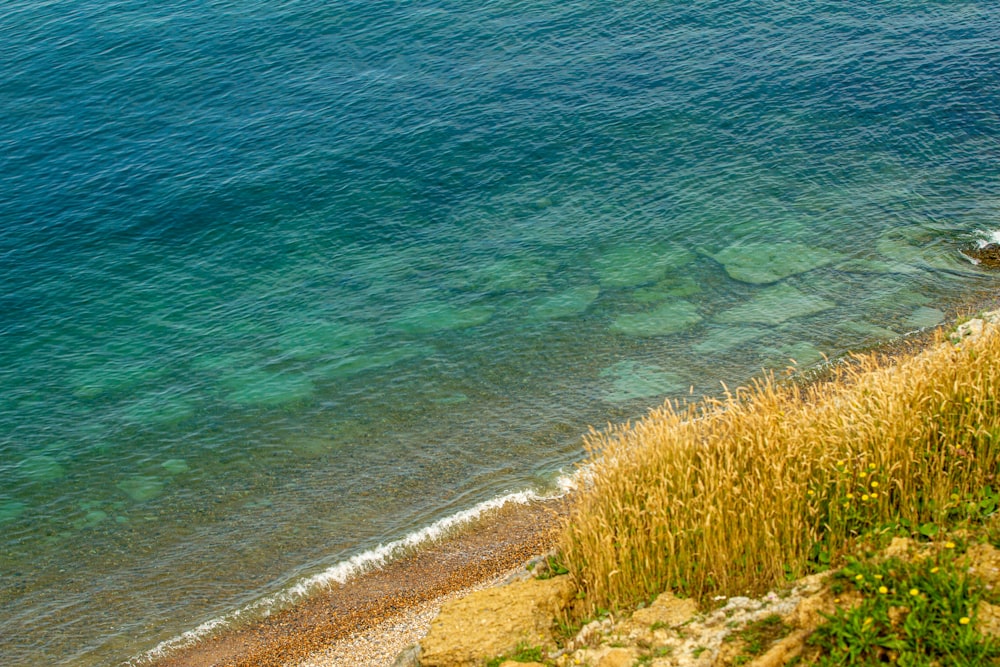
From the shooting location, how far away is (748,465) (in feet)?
33.1

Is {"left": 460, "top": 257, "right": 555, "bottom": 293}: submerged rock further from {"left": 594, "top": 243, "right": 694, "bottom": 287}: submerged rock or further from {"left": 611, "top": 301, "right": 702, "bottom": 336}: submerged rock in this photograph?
{"left": 611, "top": 301, "right": 702, "bottom": 336}: submerged rock

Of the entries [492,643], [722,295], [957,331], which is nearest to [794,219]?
[722,295]

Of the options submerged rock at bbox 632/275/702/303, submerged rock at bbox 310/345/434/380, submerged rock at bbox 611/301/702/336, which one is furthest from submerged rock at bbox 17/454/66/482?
submerged rock at bbox 632/275/702/303

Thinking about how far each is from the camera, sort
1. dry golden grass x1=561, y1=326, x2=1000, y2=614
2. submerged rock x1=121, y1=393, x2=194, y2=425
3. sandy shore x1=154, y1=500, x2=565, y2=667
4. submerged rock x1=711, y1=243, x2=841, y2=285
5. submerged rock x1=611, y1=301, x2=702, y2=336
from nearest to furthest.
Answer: dry golden grass x1=561, y1=326, x2=1000, y2=614, sandy shore x1=154, y1=500, x2=565, y2=667, submerged rock x1=121, y1=393, x2=194, y2=425, submerged rock x1=611, y1=301, x2=702, y2=336, submerged rock x1=711, y1=243, x2=841, y2=285

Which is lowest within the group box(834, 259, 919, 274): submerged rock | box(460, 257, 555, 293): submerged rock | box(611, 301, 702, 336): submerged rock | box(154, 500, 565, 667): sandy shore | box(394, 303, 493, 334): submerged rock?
box(154, 500, 565, 667): sandy shore

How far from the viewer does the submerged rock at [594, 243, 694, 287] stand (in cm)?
2286

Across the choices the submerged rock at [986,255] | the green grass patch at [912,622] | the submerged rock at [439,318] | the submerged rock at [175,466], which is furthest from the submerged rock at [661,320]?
the green grass patch at [912,622]

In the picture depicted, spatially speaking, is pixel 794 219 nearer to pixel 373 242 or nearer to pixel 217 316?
pixel 373 242

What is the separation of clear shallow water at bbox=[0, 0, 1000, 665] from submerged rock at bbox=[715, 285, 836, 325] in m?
0.10

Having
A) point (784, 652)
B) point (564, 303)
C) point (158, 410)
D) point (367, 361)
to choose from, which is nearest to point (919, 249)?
point (564, 303)

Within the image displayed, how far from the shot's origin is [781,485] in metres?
9.46

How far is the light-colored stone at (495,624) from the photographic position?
994cm

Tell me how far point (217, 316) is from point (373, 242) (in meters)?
5.13

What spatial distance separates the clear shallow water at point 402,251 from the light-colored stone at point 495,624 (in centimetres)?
524
